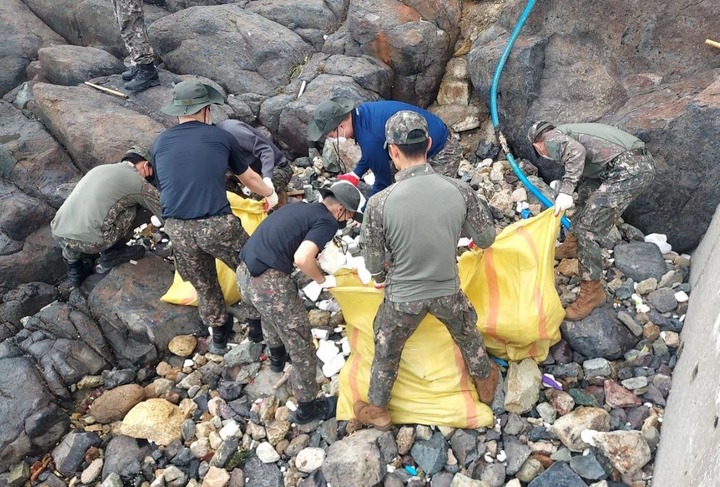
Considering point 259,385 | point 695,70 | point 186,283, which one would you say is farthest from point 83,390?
point 695,70

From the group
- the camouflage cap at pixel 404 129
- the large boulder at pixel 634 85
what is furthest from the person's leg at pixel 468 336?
the large boulder at pixel 634 85

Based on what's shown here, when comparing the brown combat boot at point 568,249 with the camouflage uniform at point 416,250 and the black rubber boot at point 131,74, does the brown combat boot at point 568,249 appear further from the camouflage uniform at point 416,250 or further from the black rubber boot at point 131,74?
the black rubber boot at point 131,74

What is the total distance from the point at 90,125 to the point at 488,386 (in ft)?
17.1

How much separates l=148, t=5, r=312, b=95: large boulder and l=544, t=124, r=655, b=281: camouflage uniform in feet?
15.0

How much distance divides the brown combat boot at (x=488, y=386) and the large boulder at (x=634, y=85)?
2.58 m

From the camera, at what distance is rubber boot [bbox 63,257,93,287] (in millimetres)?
5105

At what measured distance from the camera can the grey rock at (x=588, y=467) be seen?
10.8 feet

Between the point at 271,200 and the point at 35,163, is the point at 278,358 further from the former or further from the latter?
the point at 35,163

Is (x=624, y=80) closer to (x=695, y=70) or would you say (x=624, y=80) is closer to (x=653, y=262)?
(x=695, y=70)

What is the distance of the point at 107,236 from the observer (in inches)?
192

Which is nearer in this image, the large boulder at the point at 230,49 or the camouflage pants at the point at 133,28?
the camouflage pants at the point at 133,28

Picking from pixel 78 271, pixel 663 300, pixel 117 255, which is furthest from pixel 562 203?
pixel 78 271

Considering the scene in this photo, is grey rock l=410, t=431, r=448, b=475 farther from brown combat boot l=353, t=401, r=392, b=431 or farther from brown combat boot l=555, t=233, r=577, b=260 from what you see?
brown combat boot l=555, t=233, r=577, b=260

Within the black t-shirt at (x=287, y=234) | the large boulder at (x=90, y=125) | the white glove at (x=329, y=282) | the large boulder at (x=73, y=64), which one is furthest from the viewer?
the large boulder at (x=73, y=64)
